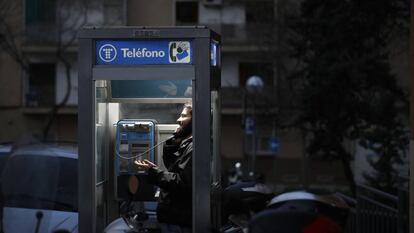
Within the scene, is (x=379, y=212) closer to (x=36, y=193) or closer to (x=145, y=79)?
(x=145, y=79)

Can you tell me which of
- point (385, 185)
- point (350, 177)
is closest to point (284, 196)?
point (385, 185)

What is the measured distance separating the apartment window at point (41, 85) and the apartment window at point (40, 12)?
3345 millimetres

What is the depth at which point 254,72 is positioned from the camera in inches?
1457

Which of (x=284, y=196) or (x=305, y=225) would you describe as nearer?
(x=305, y=225)

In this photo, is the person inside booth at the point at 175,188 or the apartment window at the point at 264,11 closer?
the person inside booth at the point at 175,188

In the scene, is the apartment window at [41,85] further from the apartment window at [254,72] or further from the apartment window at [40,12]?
the apartment window at [254,72]

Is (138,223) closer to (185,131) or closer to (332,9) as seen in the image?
(185,131)

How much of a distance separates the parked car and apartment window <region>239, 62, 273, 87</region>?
26500mm

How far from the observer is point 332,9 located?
45.9 feet

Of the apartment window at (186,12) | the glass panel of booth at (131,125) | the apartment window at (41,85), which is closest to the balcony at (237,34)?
the apartment window at (186,12)

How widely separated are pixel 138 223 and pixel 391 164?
36.8 feet

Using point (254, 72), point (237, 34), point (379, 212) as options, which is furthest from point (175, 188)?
point (254, 72)

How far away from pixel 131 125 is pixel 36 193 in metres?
1.10

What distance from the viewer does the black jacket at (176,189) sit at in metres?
5.99
